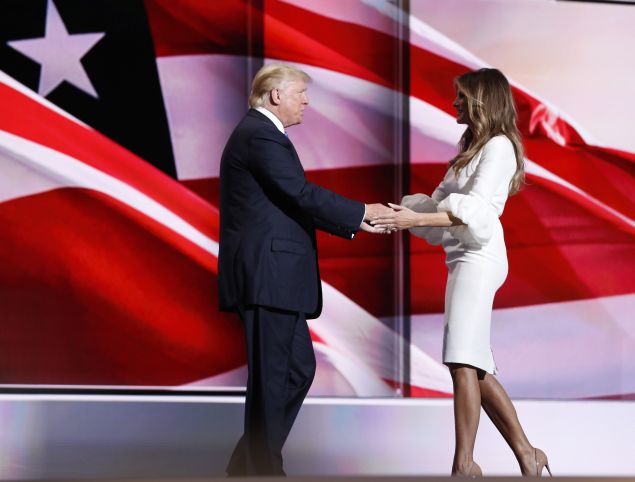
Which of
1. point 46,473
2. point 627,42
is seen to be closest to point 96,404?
point 46,473

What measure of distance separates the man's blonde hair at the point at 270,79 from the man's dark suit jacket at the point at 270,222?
12 cm

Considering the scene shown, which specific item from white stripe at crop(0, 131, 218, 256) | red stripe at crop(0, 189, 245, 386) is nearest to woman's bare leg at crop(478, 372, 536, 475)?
red stripe at crop(0, 189, 245, 386)

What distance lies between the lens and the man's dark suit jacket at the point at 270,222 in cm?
311

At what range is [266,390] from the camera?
3.13 meters

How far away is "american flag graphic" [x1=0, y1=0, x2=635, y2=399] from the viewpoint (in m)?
4.72

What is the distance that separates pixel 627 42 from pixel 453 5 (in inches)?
38.7

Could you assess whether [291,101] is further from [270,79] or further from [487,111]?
[487,111]

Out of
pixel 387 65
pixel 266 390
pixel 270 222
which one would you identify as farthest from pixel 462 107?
pixel 387 65

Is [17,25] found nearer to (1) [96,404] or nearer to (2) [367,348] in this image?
(1) [96,404]

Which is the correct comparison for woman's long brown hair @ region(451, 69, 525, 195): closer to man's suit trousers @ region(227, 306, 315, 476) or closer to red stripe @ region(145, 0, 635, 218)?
man's suit trousers @ region(227, 306, 315, 476)

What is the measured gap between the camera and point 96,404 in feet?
15.1

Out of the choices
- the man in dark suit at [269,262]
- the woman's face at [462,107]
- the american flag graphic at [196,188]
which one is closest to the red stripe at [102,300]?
the american flag graphic at [196,188]

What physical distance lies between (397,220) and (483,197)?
0.33 metres

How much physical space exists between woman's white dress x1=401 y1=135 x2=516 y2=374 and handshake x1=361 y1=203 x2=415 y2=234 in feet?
0.39
